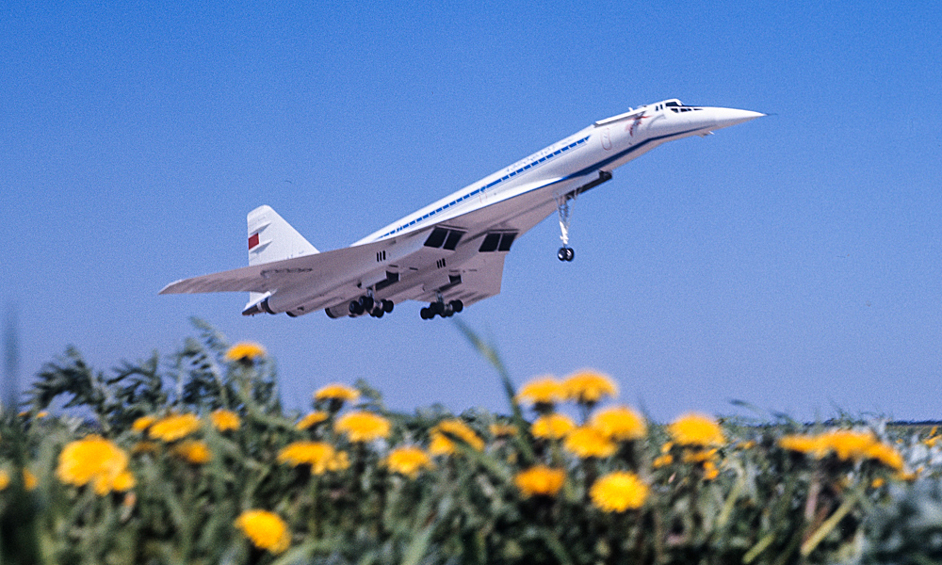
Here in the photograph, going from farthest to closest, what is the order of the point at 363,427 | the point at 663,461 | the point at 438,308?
1. the point at 438,308
2. the point at 663,461
3. the point at 363,427

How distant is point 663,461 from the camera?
2.14 metres

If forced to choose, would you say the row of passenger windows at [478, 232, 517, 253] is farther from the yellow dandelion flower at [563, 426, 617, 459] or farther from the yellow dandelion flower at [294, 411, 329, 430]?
the yellow dandelion flower at [563, 426, 617, 459]

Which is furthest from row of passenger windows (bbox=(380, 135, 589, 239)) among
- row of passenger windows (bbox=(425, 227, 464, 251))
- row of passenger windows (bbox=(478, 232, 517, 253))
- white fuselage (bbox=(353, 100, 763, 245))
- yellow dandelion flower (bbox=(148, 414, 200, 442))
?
yellow dandelion flower (bbox=(148, 414, 200, 442))

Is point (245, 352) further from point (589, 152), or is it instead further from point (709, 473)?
point (589, 152)

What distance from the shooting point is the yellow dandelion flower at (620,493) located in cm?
138

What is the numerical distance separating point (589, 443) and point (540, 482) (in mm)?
136

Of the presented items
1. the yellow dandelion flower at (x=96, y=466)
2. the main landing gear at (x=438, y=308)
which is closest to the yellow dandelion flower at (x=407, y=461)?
the yellow dandelion flower at (x=96, y=466)

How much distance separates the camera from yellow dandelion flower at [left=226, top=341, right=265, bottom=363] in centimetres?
194

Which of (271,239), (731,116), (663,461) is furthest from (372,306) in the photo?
(663,461)

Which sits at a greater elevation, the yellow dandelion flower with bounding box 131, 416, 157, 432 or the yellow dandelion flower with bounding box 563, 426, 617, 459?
the yellow dandelion flower with bounding box 131, 416, 157, 432

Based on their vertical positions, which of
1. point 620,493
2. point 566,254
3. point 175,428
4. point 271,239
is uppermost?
point 271,239

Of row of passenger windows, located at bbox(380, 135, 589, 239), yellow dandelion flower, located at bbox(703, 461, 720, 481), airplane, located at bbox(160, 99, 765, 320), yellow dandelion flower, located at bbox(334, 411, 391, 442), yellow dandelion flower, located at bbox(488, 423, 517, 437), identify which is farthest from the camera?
row of passenger windows, located at bbox(380, 135, 589, 239)

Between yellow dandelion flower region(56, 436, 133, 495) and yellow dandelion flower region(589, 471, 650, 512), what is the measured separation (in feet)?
2.93

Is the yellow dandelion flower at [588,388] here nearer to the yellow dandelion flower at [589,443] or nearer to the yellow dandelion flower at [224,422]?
the yellow dandelion flower at [589,443]
